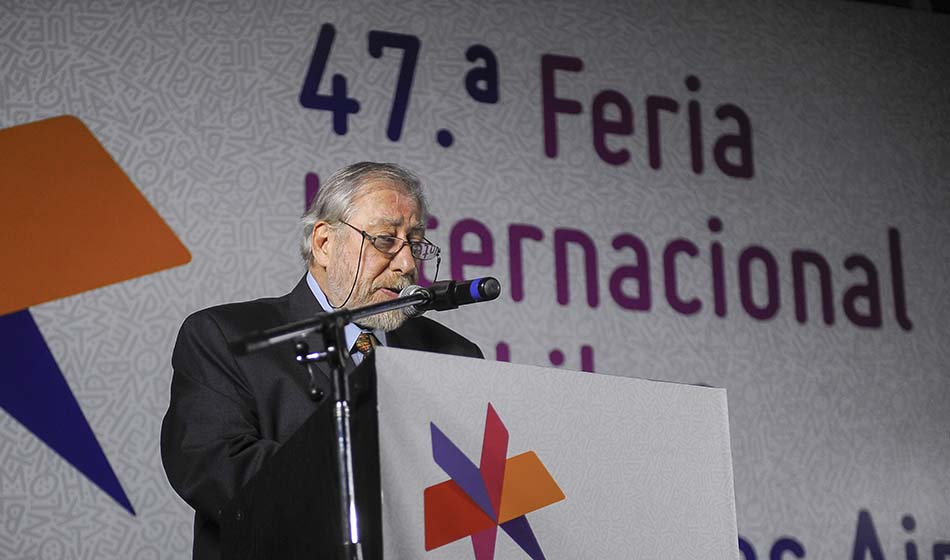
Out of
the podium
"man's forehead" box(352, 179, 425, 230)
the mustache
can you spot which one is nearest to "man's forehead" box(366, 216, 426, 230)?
"man's forehead" box(352, 179, 425, 230)

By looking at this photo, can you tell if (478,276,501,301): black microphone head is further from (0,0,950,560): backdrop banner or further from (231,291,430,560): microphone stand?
(0,0,950,560): backdrop banner

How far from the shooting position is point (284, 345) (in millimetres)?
2188

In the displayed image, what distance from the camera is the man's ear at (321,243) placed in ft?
7.91

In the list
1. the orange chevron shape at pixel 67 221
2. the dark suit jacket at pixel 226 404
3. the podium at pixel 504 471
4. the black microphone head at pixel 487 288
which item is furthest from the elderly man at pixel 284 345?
the orange chevron shape at pixel 67 221

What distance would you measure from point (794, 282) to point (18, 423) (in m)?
2.22

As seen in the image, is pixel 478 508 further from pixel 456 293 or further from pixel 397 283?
pixel 397 283

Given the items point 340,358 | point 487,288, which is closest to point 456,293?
point 487,288

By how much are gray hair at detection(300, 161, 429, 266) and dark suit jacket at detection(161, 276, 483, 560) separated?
0.41 ft

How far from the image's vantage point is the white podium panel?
4.48 feet

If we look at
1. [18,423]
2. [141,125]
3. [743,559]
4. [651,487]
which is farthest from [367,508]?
[743,559]

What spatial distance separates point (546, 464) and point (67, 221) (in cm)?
197

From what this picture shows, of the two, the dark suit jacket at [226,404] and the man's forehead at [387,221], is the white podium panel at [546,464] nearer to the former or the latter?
the dark suit jacket at [226,404]

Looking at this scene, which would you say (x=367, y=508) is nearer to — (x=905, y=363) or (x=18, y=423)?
(x=18, y=423)

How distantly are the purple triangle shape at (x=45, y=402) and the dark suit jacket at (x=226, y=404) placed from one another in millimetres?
935
